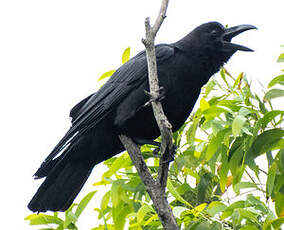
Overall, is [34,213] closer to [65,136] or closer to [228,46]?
[65,136]

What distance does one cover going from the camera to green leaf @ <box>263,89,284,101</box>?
3252mm

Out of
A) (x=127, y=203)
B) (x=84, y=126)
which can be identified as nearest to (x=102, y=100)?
(x=84, y=126)

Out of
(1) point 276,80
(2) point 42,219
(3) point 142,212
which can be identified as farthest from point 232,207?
(2) point 42,219

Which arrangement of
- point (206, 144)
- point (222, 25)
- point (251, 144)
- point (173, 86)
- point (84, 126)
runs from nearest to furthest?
point (251, 144)
point (206, 144)
point (173, 86)
point (84, 126)
point (222, 25)

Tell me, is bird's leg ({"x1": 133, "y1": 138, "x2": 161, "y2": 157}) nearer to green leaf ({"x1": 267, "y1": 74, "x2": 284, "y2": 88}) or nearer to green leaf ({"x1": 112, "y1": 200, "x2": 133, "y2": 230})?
green leaf ({"x1": 112, "y1": 200, "x2": 133, "y2": 230})

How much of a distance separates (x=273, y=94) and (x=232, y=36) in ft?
5.10

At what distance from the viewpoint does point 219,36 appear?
15.1ft

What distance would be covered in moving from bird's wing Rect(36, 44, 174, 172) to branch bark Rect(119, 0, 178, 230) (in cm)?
70

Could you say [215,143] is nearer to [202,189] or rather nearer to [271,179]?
[202,189]

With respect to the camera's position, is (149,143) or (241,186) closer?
(241,186)

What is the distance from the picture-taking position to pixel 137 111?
13.3ft

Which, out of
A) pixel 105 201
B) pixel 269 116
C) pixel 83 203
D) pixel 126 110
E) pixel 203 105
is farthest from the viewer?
pixel 126 110

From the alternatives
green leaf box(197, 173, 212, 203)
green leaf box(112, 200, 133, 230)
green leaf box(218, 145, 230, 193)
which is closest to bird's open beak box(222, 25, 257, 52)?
green leaf box(218, 145, 230, 193)

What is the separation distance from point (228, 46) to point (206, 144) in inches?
50.6
